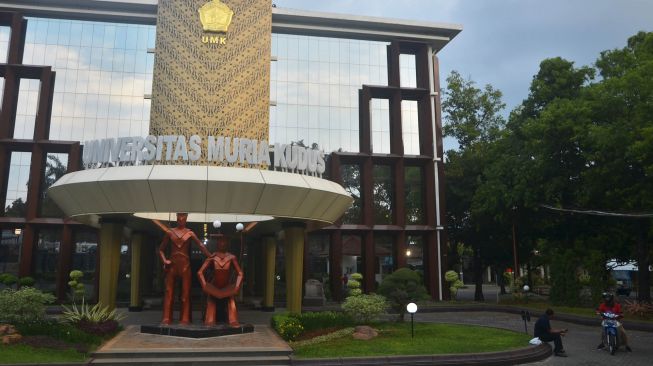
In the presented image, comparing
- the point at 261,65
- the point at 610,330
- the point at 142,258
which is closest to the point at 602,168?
the point at 610,330

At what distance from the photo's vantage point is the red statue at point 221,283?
2017cm

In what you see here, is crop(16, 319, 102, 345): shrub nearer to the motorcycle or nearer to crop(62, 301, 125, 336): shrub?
crop(62, 301, 125, 336): shrub

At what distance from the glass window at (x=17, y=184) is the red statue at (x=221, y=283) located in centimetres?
2509

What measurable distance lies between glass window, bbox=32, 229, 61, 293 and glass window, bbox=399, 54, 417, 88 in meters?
30.0

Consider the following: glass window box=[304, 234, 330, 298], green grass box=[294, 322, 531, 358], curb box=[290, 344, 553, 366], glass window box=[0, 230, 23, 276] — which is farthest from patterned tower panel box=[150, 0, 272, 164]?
curb box=[290, 344, 553, 366]

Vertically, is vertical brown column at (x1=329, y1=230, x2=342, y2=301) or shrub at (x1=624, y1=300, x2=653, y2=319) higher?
vertical brown column at (x1=329, y1=230, x2=342, y2=301)

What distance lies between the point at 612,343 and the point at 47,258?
3765 cm

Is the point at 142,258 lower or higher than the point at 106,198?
lower

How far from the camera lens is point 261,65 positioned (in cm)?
3312

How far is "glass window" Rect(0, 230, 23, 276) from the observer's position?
37906 mm

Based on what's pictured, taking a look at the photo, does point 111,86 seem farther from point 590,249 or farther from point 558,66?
point 590,249

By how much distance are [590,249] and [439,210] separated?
12.0 m

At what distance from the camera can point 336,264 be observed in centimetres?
3950

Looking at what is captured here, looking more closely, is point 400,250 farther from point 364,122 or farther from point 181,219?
point 181,219
